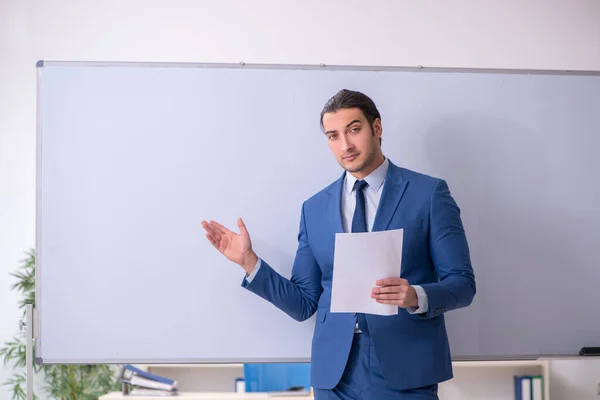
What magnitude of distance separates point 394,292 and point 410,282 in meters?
0.23

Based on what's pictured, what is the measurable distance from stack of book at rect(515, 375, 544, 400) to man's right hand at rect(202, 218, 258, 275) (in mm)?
2392

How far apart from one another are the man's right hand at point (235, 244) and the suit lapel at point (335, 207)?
27cm

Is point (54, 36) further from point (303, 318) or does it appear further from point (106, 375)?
point (303, 318)

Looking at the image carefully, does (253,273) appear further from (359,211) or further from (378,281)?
(378,281)

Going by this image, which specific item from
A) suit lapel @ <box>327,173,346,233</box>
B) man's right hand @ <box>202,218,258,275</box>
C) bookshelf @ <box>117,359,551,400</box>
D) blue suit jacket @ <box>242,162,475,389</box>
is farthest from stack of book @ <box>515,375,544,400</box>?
man's right hand @ <box>202,218,258,275</box>

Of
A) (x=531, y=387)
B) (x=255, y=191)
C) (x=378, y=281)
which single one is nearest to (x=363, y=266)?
(x=378, y=281)

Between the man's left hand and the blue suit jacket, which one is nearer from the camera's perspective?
the man's left hand

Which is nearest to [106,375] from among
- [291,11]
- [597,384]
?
[291,11]

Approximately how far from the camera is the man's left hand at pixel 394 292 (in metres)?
1.79

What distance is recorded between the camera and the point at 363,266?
1829 millimetres

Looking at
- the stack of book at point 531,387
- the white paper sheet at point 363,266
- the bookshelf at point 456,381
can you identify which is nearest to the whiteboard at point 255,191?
the white paper sheet at point 363,266

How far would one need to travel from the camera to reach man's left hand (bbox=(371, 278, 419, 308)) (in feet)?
5.87

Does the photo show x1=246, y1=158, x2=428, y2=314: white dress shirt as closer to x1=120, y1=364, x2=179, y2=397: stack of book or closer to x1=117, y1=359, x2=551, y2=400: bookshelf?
x1=120, y1=364, x2=179, y2=397: stack of book

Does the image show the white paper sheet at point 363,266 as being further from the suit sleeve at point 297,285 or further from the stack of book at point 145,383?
the stack of book at point 145,383
